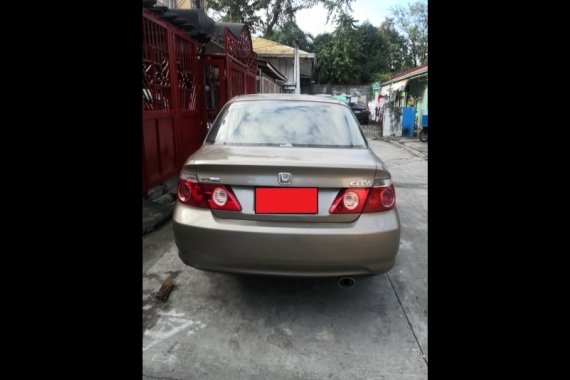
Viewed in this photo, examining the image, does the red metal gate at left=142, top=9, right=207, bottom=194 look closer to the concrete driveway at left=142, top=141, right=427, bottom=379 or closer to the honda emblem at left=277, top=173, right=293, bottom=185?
the concrete driveway at left=142, top=141, right=427, bottom=379

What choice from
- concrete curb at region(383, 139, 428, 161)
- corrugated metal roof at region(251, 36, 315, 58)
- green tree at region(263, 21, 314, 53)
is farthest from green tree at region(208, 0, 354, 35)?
concrete curb at region(383, 139, 428, 161)

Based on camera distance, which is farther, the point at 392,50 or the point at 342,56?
the point at 392,50

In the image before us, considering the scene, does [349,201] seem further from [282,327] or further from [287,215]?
[282,327]

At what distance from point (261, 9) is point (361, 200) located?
1164 inches

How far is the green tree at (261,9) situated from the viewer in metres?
26.9

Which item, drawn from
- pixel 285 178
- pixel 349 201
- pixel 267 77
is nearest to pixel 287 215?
pixel 285 178

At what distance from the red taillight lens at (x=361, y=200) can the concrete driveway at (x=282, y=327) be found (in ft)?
2.66

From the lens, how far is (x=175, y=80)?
17.7ft

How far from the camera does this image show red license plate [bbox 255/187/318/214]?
213 cm

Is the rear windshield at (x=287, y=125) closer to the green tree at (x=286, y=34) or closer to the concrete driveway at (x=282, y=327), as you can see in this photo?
the concrete driveway at (x=282, y=327)

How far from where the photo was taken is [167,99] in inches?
211

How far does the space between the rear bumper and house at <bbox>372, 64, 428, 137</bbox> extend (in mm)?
13704

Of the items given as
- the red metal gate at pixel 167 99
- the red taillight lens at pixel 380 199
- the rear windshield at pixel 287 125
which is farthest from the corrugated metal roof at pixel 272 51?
the red taillight lens at pixel 380 199
